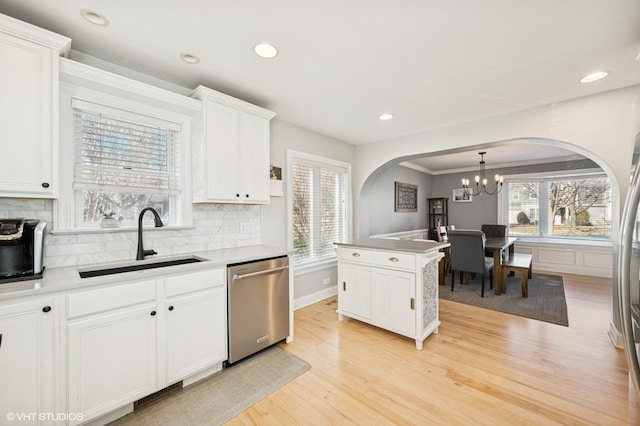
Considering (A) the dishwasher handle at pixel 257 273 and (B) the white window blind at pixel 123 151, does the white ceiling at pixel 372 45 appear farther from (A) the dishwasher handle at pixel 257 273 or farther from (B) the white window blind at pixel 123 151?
(A) the dishwasher handle at pixel 257 273

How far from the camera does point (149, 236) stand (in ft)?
7.32

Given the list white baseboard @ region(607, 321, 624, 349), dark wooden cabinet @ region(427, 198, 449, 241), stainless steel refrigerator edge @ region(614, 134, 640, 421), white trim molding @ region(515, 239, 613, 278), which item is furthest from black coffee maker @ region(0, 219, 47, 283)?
white trim molding @ region(515, 239, 613, 278)

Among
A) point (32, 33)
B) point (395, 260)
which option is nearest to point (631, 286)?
point (395, 260)

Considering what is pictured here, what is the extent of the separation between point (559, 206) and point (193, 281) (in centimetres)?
731

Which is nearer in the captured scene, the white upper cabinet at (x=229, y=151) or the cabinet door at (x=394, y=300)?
the white upper cabinet at (x=229, y=151)

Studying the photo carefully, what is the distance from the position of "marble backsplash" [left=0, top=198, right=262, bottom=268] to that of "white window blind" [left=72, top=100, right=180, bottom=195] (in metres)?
0.32

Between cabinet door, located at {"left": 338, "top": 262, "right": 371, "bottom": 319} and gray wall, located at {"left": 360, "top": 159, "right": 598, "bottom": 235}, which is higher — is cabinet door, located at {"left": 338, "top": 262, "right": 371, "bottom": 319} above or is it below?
below

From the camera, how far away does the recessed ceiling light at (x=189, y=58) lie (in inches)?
77.0

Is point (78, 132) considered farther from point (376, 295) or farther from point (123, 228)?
point (376, 295)

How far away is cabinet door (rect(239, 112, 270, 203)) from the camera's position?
2543 mm

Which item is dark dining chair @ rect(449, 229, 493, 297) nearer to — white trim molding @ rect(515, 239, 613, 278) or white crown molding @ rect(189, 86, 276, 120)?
white trim molding @ rect(515, 239, 613, 278)

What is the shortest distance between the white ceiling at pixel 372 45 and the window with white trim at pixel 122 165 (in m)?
0.46

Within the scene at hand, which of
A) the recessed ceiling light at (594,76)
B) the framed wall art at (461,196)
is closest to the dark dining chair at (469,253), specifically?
the recessed ceiling light at (594,76)

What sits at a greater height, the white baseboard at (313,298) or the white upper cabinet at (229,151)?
the white upper cabinet at (229,151)
